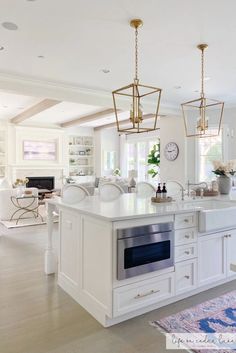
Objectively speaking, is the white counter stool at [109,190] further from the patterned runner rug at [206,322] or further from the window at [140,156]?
the window at [140,156]

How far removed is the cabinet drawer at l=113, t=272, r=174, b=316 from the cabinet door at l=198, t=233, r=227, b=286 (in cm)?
47

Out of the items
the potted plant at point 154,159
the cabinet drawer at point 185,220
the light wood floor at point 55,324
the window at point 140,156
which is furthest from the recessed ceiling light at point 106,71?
the window at point 140,156

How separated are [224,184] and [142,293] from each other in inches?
91.4

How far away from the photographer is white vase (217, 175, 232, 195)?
13.7ft

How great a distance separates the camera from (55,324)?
2.47 m

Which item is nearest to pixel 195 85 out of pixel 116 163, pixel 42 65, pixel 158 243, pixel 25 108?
pixel 42 65

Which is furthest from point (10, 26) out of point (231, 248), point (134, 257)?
point (231, 248)

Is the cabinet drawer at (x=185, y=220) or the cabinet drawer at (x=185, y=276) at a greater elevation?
the cabinet drawer at (x=185, y=220)

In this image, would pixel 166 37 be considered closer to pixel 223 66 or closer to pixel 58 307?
pixel 223 66

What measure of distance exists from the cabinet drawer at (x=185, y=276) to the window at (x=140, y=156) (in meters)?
8.17

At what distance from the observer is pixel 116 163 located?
1263 centimetres

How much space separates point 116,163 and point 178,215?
989cm

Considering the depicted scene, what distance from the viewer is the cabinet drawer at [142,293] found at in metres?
2.43

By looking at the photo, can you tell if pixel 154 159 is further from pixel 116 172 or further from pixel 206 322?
pixel 206 322
